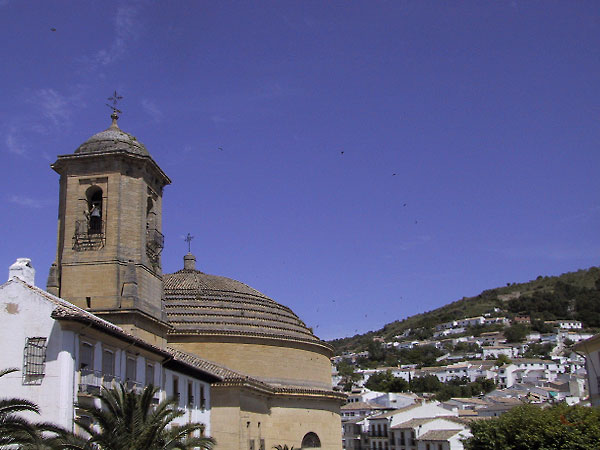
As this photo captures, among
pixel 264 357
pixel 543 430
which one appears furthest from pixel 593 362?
pixel 264 357

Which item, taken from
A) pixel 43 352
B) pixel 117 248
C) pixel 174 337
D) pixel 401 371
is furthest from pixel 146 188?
pixel 401 371

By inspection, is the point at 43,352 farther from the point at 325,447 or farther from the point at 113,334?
the point at 325,447

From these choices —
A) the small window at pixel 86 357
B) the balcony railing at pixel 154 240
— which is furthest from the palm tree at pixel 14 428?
the balcony railing at pixel 154 240

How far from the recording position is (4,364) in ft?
69.9

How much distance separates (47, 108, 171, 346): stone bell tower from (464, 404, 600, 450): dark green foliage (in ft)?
46.9

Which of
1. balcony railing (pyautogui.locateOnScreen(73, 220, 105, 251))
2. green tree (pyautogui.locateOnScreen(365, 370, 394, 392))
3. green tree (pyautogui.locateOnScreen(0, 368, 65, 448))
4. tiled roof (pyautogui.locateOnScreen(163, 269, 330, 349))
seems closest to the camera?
green tree (pyautogui.locateOnScreen(0, 368, 65, 448))

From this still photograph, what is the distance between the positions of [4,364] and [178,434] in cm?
507

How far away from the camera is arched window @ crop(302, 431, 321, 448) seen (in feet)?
150

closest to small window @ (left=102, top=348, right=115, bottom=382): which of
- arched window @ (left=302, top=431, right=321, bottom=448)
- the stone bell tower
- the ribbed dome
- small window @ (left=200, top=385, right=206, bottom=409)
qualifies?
the stone bell tower

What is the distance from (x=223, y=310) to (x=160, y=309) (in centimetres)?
1203

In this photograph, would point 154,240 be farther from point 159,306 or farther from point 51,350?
point 51,350

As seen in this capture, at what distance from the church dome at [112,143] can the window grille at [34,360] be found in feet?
49.2

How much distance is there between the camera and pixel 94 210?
34656 mm

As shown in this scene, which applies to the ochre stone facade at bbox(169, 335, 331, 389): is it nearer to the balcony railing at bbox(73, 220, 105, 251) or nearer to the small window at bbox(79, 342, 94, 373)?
the balcony railing at bbox(73, 220, 105, 251)
